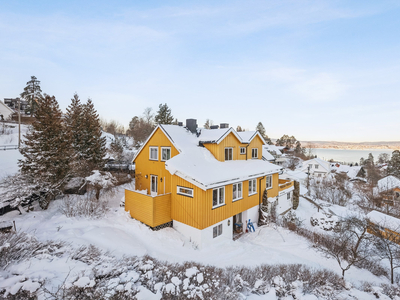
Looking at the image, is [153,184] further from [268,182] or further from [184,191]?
[268,182]

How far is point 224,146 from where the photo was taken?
15836 millimetres

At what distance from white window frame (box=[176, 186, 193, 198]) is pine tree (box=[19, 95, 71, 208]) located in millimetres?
9300

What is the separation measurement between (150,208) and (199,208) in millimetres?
3269

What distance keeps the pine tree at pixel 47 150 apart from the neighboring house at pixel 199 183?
5.77 meters

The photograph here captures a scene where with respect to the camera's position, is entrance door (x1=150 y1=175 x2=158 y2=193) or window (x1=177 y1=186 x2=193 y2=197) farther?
entrance door (x1=150 y1=175 x2=158 y2=193)

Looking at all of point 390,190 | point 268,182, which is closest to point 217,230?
point 268,182

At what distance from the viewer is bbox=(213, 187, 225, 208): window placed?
40.4ft

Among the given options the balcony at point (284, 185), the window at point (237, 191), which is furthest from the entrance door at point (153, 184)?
the balcony at point (284, 185)

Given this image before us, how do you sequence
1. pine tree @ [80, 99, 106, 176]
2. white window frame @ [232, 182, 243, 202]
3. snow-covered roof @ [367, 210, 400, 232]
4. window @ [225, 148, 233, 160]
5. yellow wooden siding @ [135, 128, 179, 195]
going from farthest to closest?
pine tree @ [80, 99, 106, 176]
snow-covered roof @ [367, 210, 400, 232]
window @ [225, 148, 233, 160]
yellow wooden siding @ [135, 128, 179, 195]
white window frame @ [232, 182, 243, 202]

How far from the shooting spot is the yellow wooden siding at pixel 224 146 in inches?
604

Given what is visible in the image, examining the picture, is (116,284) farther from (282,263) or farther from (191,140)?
(191,140)

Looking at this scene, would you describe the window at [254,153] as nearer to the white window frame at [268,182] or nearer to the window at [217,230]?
the white window frame at [268,182]

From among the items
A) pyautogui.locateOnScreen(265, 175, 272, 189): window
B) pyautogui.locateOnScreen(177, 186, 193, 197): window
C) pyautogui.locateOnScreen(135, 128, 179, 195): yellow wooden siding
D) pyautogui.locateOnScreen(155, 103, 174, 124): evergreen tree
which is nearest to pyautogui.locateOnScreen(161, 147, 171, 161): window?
pyautogui.locateOnScreen(135, 128, 179, 195): yellow wooden siding

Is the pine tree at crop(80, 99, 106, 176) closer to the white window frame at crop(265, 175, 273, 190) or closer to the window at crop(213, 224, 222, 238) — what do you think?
the window at crop(213, 224, 222, 238)
